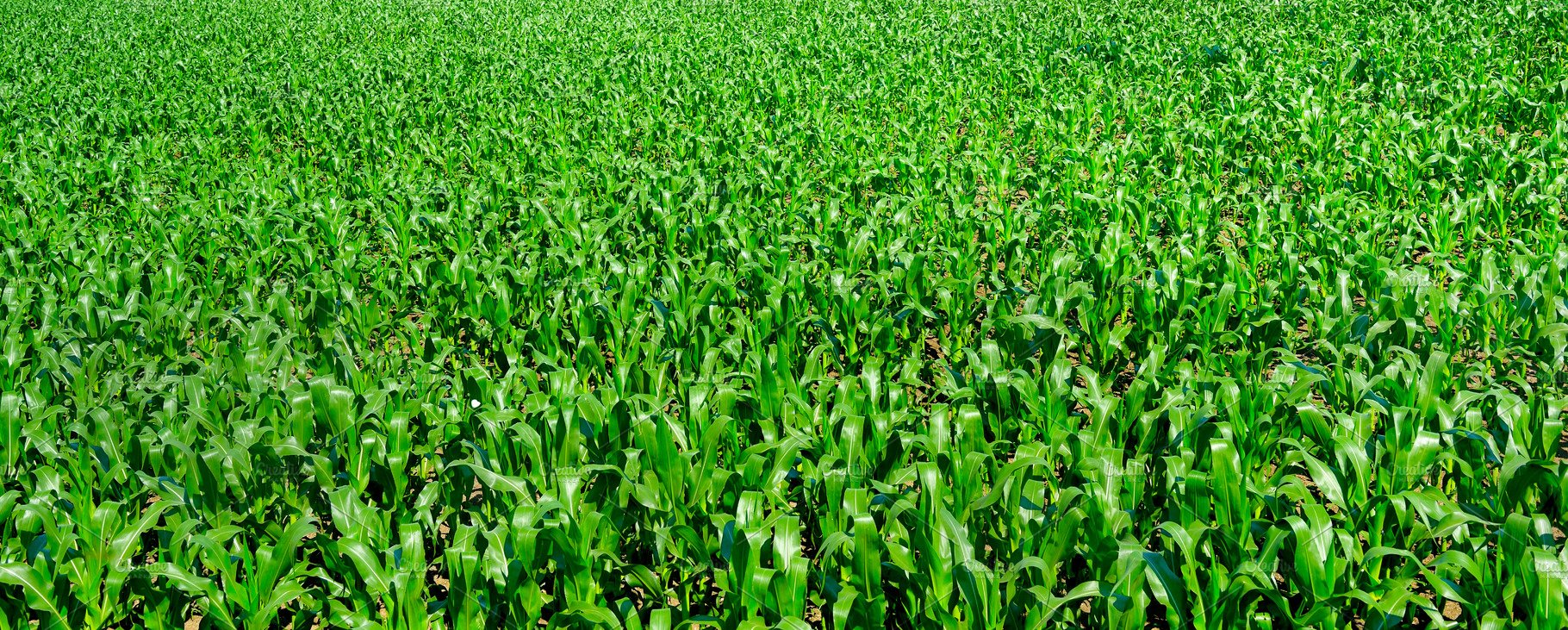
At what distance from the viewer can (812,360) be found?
443 centimetres

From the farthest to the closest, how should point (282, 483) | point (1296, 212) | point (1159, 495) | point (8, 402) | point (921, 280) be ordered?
point (1296, 212) → point (921, 280) → point (8, 402) → point (282, 483) → point (1159, 495)

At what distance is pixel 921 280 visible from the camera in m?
5.49

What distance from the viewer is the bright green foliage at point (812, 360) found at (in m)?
3.06

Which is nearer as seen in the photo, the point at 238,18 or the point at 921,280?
the point at 921,280

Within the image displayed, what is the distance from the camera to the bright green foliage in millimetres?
3062

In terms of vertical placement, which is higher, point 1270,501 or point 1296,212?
point 1270,501

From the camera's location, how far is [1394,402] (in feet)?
12.7

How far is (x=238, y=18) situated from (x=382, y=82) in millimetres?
9509

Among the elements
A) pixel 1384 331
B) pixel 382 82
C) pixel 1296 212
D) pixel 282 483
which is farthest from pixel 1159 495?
pixel 382 82

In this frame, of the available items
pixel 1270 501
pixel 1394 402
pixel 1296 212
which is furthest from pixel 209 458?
pixel 1296 212

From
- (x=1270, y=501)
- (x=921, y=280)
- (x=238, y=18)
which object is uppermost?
(x=1270, y=501)

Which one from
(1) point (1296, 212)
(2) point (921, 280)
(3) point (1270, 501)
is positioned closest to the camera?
(3) point (1270, 501)

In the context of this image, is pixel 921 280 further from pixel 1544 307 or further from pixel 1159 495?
pixel 1544 307

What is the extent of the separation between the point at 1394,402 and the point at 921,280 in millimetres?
2242
